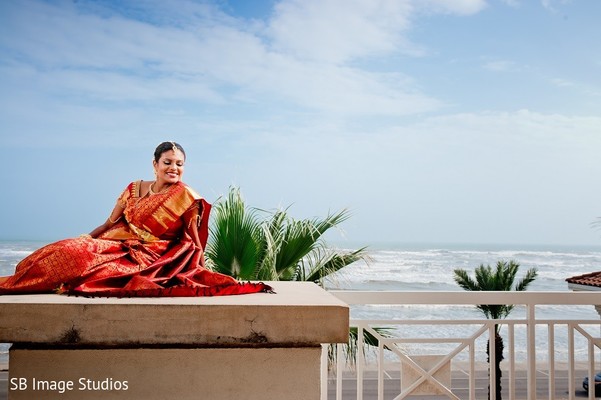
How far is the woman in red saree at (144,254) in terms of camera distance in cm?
244

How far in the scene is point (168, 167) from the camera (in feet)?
9.07

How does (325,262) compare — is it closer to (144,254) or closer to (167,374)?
(144,254)

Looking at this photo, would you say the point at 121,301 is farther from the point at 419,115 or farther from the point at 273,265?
the point at 419,115

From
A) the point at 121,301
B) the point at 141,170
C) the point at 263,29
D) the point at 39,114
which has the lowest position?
the point at 121,301

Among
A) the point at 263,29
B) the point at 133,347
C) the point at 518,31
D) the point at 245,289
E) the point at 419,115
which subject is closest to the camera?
the point at 133,347

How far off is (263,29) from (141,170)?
32.7 ft

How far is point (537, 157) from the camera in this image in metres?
37.0

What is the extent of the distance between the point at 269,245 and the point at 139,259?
1.93 metres

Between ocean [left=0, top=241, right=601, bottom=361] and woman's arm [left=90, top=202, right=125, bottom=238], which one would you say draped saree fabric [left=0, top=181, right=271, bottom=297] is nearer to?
woman's arm [left=90, top=202, right=125, bottom=238]

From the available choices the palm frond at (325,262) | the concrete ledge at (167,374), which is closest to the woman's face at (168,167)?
the concrete ledge at (167,374)

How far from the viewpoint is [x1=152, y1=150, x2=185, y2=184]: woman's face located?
2766 mm

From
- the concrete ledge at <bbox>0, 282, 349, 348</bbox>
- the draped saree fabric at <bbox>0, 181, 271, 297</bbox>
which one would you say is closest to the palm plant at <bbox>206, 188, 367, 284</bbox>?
the draped saree fabric at <bbox>0, 181, 271, 297</bbox>

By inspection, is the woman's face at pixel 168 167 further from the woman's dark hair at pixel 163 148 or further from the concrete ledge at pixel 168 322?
the concrete ledge at pixel 168 322

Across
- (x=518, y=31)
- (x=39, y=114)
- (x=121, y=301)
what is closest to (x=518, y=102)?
(x=518, y=31)
